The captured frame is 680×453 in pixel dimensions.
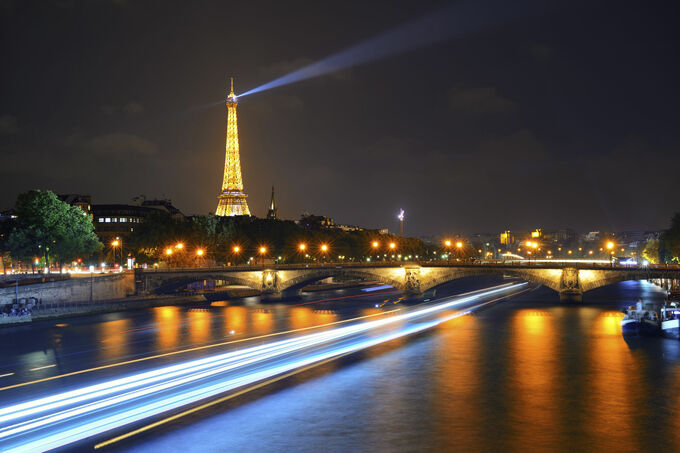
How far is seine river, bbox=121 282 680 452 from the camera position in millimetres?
21828

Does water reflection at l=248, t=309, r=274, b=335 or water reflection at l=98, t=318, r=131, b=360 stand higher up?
water reflection at l=98, t=318, r=131, b=360

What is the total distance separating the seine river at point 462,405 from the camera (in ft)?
71.6

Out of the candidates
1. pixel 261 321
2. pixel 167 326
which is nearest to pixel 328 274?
pixel 261 321

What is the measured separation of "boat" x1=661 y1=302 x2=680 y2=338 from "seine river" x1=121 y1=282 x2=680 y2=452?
7064 mm

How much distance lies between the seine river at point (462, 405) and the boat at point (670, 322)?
706 centimetres

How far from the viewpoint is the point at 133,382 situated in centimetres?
2981

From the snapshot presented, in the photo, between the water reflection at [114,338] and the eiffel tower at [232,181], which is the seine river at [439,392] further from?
the eiffel tower at [232,181]

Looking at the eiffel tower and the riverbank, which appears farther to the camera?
the eiffel tower

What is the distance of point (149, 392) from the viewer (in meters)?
27.1

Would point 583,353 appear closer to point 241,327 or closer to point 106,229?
point 241,327

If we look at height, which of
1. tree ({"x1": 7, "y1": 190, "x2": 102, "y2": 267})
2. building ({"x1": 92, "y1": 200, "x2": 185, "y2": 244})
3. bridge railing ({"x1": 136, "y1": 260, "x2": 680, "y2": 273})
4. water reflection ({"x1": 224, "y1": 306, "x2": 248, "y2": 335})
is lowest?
water reflection ({"x1": 224, "y1": 306, "x2": 248, "y2": 335})

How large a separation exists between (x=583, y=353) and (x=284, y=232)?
3961 inches

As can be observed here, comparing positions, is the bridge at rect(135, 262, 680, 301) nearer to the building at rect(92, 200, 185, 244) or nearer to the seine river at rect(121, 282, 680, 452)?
the seine river at rect(121, 282, 680, 452)

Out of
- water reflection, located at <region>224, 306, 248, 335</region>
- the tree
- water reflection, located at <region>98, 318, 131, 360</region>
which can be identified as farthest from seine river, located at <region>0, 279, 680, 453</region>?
the tree
